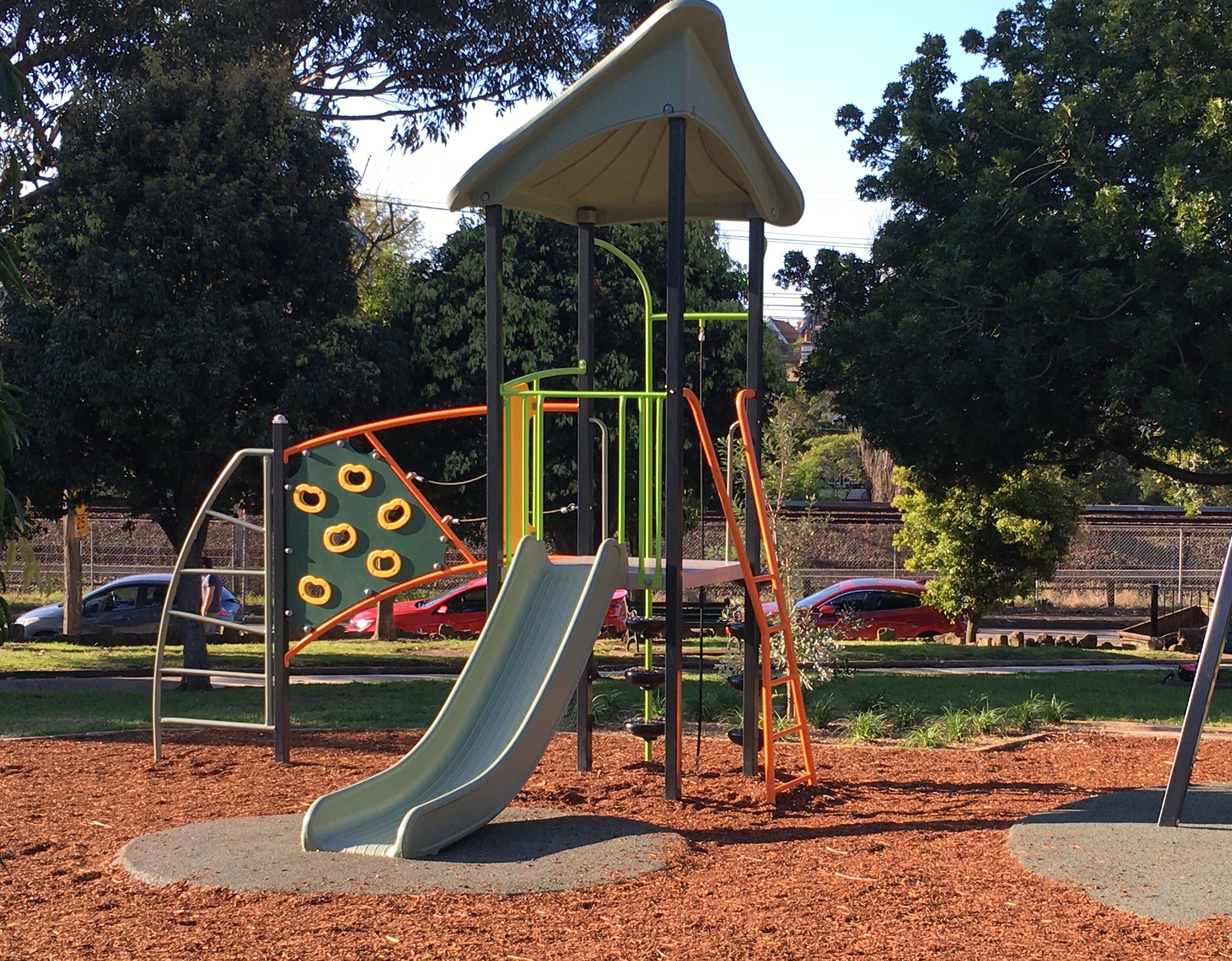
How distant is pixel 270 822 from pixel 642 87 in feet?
14.7

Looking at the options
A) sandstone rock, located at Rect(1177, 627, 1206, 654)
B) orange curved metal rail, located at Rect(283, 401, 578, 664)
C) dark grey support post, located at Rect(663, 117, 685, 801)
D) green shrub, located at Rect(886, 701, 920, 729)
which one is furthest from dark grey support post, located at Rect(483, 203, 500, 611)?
sandstone rock, located at Rect(1177, 627, 1206, 654)

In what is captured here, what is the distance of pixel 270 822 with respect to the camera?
6523 mm

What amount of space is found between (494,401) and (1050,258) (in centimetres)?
822

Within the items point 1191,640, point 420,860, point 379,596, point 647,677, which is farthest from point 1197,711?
point 1191,640

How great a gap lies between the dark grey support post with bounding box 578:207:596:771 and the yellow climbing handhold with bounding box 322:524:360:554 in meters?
1.64

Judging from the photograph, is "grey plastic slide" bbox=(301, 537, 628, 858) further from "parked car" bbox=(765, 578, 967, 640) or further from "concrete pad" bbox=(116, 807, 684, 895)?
"parked car" bbox=(765, 578, 967, 640)

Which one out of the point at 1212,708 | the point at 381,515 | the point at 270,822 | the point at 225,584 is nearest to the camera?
the point at 270,822

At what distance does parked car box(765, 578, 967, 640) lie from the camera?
2444cm

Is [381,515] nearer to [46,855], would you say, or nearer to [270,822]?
[270,822]

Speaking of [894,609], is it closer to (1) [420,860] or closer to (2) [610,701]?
(2) [610,701]

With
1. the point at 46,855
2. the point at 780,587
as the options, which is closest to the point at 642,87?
the point at 780,587

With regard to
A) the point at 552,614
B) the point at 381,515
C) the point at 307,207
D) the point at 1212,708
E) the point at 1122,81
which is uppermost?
the point at 1122,81

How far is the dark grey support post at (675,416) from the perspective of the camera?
22.6 ft

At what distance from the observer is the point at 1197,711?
6.20 m
